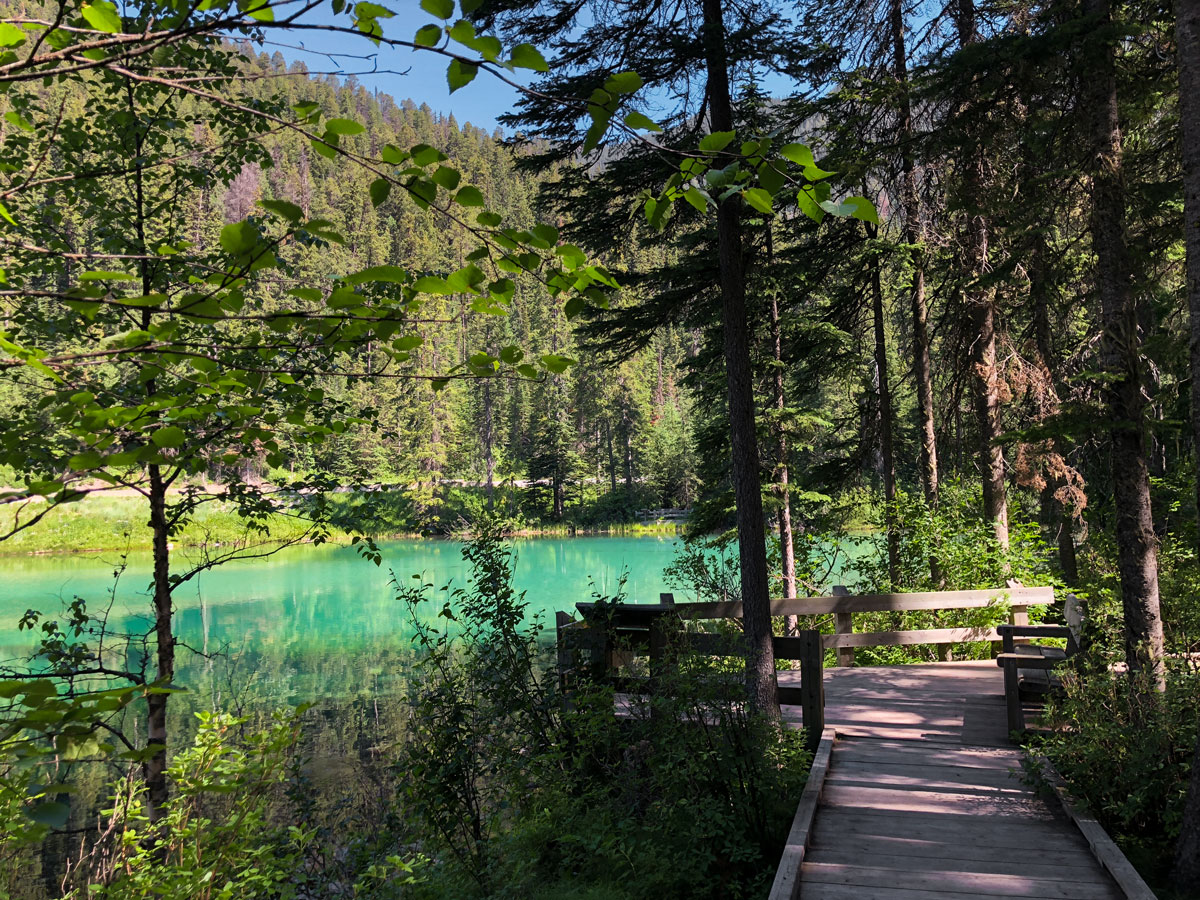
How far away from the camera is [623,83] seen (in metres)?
1.36

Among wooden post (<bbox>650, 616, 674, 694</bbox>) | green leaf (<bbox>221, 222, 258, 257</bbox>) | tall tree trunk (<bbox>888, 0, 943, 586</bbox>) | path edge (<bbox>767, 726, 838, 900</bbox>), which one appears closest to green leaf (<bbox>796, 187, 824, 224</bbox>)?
green leaf (<bbox>221, 222, 258, 257</bbox>)

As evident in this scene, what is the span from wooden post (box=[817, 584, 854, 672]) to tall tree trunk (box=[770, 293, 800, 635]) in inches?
74.3

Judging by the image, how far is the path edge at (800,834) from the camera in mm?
3654

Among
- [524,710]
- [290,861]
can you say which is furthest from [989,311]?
[290,861]

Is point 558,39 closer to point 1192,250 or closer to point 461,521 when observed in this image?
point 461,521

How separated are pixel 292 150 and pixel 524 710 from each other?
135 metres

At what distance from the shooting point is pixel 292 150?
120750mm

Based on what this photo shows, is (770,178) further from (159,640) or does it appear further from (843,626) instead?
(843,626)

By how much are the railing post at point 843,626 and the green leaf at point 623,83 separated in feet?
27.1

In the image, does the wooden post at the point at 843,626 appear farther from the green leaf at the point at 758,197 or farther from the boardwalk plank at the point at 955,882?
the green leaf at the point at 758,197

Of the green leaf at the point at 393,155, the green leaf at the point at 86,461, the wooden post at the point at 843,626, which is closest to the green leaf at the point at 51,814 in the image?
the green leaf at the point at 86,461

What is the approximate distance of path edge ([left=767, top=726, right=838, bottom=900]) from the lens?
144 inches

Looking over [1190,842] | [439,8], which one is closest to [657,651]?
[1190,842]

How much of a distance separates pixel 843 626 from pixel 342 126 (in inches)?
343
